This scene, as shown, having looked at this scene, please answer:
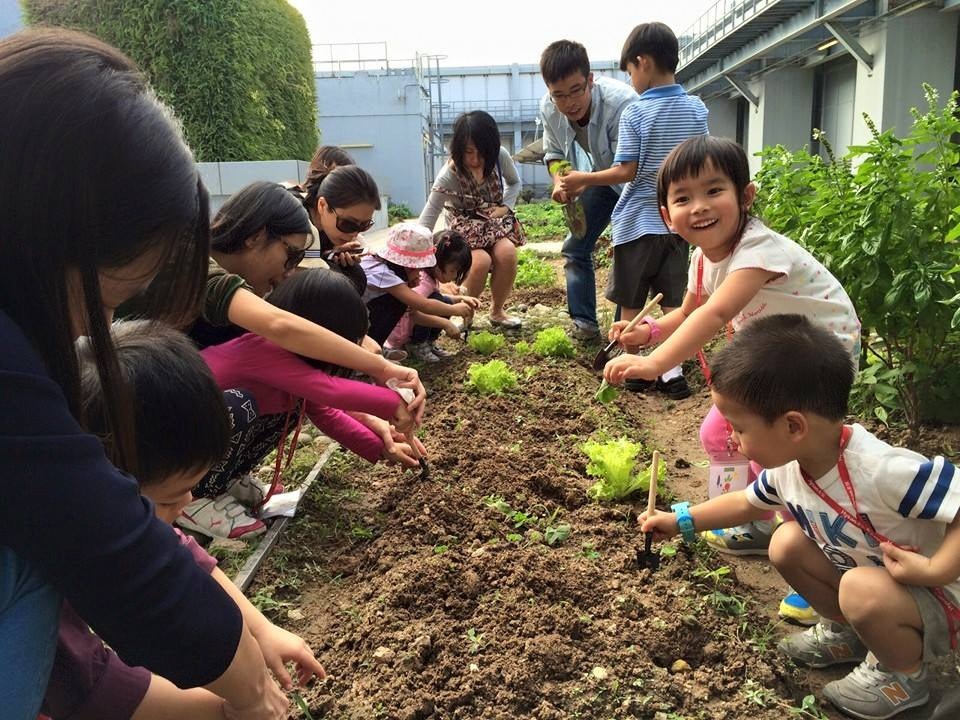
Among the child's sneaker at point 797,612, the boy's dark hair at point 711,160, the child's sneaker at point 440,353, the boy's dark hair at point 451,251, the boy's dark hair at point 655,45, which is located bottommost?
the child's sneaker at point 797,612

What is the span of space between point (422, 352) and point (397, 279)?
30.5 inches

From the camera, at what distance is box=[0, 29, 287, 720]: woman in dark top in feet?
3.01

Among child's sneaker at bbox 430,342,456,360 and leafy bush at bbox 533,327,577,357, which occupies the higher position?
leafy bush at bbox 533,327,577,357

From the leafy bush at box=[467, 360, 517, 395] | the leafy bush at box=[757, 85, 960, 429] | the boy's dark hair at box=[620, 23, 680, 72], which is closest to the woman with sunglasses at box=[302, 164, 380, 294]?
the leafy bush at box=[467, 360, 517, 395]

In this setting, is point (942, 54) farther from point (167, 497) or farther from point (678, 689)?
point (167, 497)

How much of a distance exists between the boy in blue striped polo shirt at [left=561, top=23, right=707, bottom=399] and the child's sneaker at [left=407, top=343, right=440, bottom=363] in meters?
1.34

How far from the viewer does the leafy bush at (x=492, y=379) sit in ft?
14.0

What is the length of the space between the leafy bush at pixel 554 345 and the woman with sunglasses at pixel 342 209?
1.33 m

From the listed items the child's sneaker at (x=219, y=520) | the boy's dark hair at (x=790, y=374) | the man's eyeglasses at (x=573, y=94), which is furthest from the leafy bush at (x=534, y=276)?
the boy's dark hair at (x=790, y=374)

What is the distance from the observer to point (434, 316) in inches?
202

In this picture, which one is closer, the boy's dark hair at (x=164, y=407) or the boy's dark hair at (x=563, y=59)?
the boy's dark hair at (x=164, y=407)

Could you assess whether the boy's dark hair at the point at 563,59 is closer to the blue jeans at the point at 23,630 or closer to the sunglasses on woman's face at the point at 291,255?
the sunglasses on woman's face at the point at 291,255

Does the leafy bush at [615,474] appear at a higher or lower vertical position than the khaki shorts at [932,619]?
lower

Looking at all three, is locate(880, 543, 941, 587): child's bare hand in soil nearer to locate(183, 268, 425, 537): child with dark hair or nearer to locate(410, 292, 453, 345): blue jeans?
locate(183, 268, 425, 537): child with dark hair
